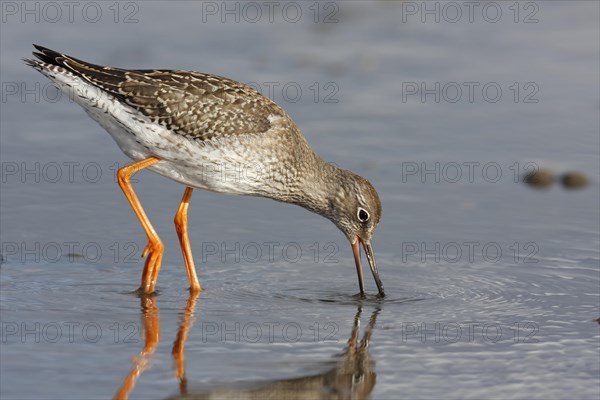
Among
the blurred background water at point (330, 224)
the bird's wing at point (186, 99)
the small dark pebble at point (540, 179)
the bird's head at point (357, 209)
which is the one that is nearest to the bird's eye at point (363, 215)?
the bird's head at point (357, 209)

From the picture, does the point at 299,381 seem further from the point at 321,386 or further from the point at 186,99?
the point at 186,99

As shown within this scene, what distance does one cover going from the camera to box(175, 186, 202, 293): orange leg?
11742 mm

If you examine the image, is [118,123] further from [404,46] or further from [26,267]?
[404,46]

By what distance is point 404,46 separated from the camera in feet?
60.6

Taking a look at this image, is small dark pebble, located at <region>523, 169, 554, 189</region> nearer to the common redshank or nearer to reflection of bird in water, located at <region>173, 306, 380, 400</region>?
the common redshank

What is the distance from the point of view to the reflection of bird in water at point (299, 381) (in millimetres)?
9117

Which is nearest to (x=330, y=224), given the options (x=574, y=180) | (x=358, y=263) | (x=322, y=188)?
(x=322, y=188)

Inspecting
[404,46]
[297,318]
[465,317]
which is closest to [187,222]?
[297,318]

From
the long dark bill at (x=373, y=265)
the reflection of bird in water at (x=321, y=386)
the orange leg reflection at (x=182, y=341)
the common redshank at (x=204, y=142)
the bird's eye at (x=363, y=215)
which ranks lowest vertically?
the reflection of bird in water at (x=321, y=386)

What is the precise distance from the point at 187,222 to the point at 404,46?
21.0 ft

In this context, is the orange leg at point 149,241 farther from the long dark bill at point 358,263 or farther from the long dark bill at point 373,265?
the long dark bill at point 373,265

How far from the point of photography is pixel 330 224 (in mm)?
13656

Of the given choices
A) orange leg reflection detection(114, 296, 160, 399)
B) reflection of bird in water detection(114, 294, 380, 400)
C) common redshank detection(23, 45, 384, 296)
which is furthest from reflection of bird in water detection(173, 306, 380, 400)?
common redshank detection(23, 45, 384, 296)

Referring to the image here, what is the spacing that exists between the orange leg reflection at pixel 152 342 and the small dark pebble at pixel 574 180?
5046 mm
